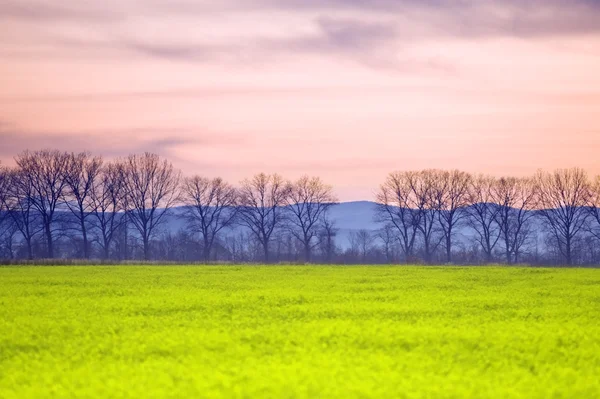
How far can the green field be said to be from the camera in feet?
42.2

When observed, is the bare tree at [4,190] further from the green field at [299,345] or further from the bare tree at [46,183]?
the green field at [299,345]

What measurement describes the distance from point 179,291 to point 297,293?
5.73 m

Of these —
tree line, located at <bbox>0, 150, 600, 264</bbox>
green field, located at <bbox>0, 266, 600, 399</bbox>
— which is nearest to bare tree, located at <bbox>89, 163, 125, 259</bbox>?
tree line, located at <bbox>0, 150, 600, 264</bbox>

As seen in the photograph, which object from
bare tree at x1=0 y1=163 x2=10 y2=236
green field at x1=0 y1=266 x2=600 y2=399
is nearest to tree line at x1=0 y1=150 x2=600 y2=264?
bare tree at x1=0 y1=163 x2=10 y2=236

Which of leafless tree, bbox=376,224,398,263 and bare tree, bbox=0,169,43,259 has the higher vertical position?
bare tree, bbox=0,169,43,259

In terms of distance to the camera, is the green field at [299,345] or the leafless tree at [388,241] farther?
the leafless tree at [388,241]

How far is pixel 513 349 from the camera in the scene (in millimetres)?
17172

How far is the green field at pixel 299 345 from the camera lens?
42.2ft

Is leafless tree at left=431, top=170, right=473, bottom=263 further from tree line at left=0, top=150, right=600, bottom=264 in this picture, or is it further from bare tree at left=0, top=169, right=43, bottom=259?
bare tree at left=0, top=169, right=43, bottom=259

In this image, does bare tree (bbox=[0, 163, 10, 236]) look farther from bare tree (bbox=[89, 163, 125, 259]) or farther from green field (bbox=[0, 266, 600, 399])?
green field (bbox=[0, 266, 600, 399])

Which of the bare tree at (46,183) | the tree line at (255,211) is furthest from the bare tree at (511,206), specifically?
the bare tree at (46,183)

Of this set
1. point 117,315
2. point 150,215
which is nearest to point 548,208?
point 150,215

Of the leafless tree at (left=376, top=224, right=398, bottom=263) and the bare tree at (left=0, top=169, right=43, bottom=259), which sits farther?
the leafless tree at (left=376, top=224, right=398, bottom=263)

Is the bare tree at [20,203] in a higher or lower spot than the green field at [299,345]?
higher
